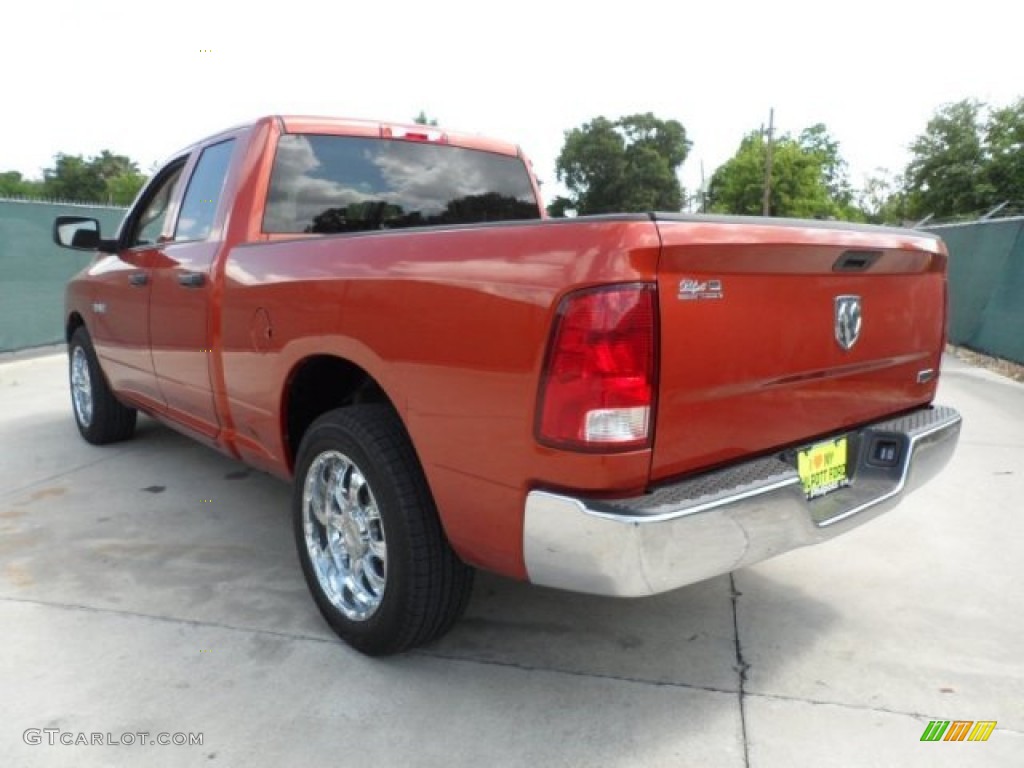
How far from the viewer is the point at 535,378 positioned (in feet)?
6.26

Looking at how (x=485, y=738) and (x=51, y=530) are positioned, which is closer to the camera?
(x=485, y=738)

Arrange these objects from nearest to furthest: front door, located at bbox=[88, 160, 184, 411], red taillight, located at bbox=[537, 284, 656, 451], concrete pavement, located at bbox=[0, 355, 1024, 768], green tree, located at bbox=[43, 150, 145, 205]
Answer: red taillight, located at bbox=[537, 284, 656, 451] < concrete pavement, located at bbox=[0, 355, 1024, 768] < front door, located at bbox=[88, 160, 184, 411] < green tree, located at bbox=[43, 150, 145, 205]

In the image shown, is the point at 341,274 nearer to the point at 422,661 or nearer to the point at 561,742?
the point at 422,661

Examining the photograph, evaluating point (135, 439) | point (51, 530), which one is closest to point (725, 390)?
point (51, 530)

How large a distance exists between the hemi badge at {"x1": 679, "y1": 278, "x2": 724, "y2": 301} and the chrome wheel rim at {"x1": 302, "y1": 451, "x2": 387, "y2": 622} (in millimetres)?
1192

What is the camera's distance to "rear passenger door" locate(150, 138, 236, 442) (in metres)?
3.38

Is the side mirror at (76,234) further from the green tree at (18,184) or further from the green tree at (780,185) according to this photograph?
the green tree at (18,184)

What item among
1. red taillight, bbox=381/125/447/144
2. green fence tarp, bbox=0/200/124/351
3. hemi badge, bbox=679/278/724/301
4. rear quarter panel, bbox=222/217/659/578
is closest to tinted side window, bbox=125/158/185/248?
red taillight, bbox=381/125/447/144

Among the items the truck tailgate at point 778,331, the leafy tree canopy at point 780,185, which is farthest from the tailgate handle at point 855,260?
the leafy tree canopy at point 780,185

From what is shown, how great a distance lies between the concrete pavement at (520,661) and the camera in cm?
221

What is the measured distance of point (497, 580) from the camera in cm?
327

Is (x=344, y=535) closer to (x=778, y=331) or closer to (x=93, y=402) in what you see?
(x=778, y=331)

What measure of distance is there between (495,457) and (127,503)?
304cm

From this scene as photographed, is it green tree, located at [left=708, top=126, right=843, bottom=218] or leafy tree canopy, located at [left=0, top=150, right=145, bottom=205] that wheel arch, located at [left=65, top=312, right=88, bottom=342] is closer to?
green tree, located at [left=708, top=126, right=843, bottom=218]
